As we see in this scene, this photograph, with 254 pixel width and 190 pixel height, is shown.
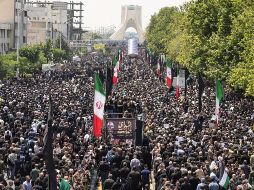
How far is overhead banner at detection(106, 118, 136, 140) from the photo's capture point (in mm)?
32544

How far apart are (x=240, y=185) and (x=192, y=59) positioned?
50087 millimetres

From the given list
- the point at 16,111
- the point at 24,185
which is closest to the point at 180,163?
the point at 24,185

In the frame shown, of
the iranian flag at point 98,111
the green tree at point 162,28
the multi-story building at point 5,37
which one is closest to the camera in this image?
the iranian flag at point 98,111

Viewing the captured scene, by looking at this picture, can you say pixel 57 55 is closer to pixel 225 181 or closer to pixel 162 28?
pixel 162 28

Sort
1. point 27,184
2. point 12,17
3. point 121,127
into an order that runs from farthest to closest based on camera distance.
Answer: point 12,17, point 121,127, point 27,184

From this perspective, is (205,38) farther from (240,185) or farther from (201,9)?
(240,185)

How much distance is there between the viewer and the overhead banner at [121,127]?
3254cm

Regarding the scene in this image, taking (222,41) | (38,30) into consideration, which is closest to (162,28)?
(38,30)

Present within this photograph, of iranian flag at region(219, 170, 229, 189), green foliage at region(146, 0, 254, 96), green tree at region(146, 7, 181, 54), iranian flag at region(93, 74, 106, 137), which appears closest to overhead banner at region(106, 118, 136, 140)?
iranian flag at region(93, 74, 106, 137)

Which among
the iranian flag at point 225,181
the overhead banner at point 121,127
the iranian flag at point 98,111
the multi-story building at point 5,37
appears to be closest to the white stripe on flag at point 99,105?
the iranian flag at point 98,111

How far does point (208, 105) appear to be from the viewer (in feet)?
175

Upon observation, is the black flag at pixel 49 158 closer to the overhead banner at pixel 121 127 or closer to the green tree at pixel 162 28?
the overhead banner at pixel 121 127

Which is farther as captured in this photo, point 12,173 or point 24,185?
point 12,173

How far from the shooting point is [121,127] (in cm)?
3259
